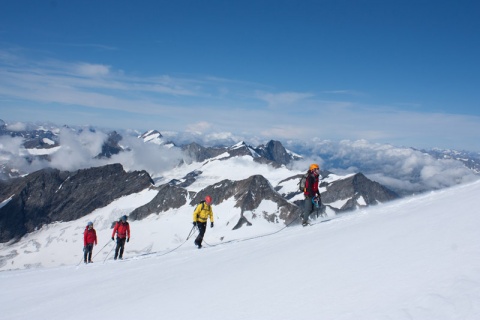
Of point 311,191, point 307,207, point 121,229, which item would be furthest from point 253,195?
point 311,191

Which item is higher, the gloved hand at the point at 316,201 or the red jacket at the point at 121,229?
the gloved hand at the point at 316,201

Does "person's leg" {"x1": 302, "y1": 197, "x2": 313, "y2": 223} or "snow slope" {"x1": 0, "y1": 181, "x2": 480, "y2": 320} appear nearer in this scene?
"snow slope" {"x1": 0, "y1": 181, "x2": 480, "y2": 320}

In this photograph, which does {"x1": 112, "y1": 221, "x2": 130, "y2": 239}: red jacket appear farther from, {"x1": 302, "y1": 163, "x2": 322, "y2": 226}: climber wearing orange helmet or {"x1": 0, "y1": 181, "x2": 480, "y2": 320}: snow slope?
{"x1": 302, "y1": 163, "x2": 322, "y2": 226}: climber wearing orange helmet

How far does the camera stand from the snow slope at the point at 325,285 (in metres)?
4.91

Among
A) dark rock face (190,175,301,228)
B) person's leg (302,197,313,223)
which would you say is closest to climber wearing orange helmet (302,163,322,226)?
person's leg (302,197,313,223)

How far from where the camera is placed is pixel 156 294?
838 cm

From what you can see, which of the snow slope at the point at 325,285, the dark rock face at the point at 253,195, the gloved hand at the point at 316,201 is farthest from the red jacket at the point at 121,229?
the dark rock face at the point at 253,195

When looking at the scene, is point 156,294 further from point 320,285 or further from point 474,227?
point 474,227

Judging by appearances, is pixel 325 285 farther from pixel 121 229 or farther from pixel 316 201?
pixel 121 229

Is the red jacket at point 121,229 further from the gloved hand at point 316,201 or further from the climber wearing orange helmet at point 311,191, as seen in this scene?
the gloved hand at point 316,201

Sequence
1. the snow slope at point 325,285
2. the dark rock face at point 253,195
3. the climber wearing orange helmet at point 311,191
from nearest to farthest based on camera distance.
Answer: the snow slope at point 325,285
the climber wearing orange helmet at point 311,191
the dark rock face at point 253,195

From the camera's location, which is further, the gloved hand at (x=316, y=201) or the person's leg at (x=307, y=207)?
the gloved hand at (x=316, y=201)

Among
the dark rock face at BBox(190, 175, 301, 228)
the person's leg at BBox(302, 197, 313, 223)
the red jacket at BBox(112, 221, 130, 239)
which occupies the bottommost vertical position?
the dark rock face at BBox(190, 175, 301, 228)

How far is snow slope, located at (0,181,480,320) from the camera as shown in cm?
491
